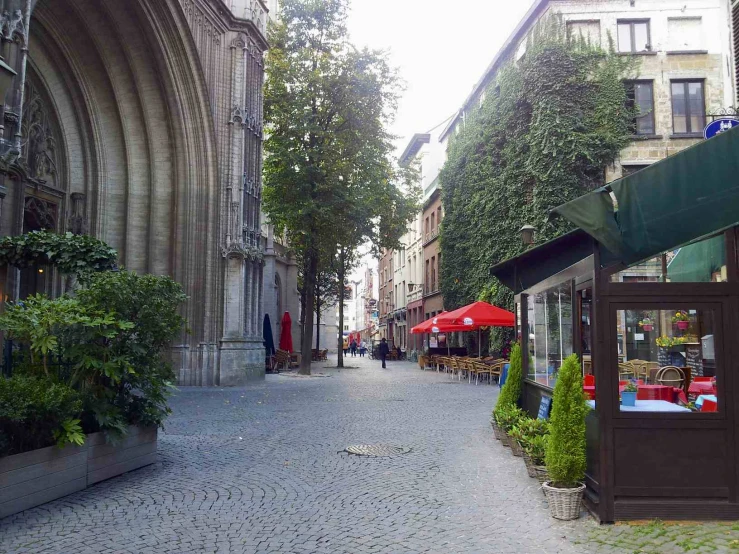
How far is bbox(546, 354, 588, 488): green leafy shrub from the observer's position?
5973mm

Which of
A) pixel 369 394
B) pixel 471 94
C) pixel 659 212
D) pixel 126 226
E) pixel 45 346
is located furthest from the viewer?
pixel 471 94

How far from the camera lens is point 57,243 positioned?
333 inches

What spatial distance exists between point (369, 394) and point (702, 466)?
1275 cm

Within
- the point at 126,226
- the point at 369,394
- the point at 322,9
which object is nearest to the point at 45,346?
the point at 369,394

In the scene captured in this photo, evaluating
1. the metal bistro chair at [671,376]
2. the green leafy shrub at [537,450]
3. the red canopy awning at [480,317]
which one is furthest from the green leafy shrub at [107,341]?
the red canopy awning at [480,317]

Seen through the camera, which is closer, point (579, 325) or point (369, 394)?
point (579, 325)

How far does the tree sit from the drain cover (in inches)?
655

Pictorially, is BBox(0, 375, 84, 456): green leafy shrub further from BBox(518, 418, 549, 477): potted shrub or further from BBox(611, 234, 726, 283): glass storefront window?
BBox(611, 234, 726, 283): glass storefront window

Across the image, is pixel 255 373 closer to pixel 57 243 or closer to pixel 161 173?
pixel 161 173

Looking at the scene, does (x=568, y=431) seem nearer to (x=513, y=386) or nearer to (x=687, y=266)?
(x=687, y=266)

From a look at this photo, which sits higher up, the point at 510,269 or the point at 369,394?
the point at 510,269

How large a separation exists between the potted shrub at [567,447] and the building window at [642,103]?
22.1 m

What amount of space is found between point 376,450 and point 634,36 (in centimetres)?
2341

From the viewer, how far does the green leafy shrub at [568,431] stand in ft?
19.6
